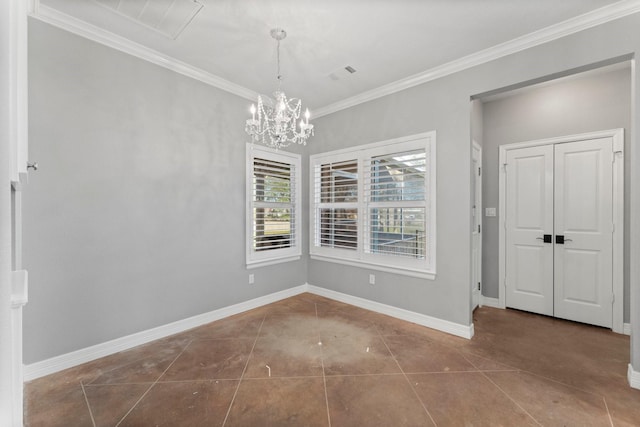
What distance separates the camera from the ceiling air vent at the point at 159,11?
2.09m

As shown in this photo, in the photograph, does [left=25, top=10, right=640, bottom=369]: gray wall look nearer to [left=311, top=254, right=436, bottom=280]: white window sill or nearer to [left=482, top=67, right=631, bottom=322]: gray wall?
[left=311, top=254, right=436, bottom=280]: white window sill

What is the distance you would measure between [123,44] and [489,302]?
5343mm

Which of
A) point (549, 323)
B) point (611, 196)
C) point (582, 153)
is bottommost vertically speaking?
point (549, 323)

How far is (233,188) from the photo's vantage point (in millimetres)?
3449

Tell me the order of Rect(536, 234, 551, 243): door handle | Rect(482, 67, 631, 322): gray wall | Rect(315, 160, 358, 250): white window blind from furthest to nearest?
Rect(315, 160, 358, 250): white window blind → Rect(536, 234, 551, 243): door handle → Rect(482, 67, 631, 322): gray wall

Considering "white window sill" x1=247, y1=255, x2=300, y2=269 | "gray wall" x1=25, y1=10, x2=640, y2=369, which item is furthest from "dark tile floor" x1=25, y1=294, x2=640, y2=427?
"white window sill" x1=247, y1=255, x2=300, y2=269

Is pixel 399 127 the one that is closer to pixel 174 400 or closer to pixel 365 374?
pixel 365 374

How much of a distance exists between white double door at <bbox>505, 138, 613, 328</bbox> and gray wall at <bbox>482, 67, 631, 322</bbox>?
0.52ft

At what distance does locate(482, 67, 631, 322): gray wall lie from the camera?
3.00m

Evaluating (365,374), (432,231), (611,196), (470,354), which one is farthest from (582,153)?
(365,374)

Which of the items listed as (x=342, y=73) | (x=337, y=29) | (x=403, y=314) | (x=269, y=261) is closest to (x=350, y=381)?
(x=403, y=314)

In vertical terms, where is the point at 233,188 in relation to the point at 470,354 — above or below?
above

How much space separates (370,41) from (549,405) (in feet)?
10.7

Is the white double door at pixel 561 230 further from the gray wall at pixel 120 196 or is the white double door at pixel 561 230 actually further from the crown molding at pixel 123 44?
the crown molding at pixel 123 44
